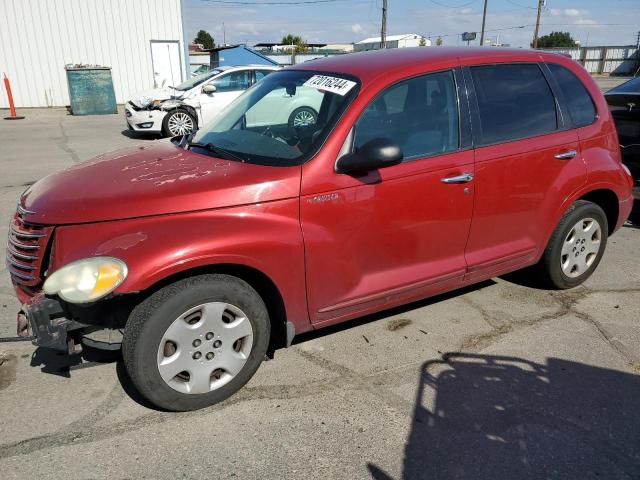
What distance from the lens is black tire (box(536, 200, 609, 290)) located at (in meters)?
4.03

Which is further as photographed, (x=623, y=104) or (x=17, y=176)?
(x=17, y=176)

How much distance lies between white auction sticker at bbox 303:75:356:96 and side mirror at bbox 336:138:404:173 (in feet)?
1.46

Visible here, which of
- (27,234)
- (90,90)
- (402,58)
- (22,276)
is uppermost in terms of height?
(402,58)

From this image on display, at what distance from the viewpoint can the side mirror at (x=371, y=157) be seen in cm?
286

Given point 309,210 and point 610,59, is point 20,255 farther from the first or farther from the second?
point 610,59

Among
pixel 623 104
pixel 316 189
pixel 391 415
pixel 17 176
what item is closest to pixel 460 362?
pixel 391 415

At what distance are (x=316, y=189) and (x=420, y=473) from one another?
5.03 feet

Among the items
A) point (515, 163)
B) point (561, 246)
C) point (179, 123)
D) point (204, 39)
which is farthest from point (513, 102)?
point (204, 39)

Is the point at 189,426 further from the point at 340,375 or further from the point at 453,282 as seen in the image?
the point at 453,282

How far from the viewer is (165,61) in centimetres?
2098

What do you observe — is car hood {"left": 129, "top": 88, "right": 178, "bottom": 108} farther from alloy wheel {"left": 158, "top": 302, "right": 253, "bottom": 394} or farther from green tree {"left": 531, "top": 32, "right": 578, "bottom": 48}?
green tree {"left": 531, "top": 32, "right": 578, "bottom": 48}

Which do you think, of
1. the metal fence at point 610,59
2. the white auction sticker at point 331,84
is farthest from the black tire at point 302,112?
the metal fence at point 610,59

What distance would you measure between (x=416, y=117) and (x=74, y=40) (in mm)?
19873

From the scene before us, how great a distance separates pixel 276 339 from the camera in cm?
316
